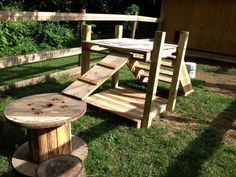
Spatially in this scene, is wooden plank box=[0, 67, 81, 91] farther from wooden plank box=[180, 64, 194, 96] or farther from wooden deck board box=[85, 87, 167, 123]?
wooden plank box=[180, 64, 194, 96]

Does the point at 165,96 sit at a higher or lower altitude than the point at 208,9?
lower

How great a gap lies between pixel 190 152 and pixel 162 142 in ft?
1.53

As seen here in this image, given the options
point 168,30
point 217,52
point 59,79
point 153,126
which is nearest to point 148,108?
point 153,126

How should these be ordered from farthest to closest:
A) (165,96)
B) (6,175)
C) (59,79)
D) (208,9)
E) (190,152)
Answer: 1. (208,9)
2. (59,79)
3. (165,96)
4. (190,152)
5. (6,175)

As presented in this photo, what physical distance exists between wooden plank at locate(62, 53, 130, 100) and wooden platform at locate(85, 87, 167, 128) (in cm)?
84

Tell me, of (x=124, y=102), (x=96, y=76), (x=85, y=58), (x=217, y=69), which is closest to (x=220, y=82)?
(x=217, y=69)

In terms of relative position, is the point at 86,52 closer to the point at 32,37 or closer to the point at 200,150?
the point at 200,150

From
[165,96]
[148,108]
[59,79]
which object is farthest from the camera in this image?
[59,79]

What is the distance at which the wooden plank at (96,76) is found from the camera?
13.6 ft

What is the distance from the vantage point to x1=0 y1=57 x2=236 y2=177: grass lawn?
3.73 meters

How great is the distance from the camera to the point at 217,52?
12.0 meters

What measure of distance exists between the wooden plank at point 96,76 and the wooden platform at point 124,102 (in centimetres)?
84

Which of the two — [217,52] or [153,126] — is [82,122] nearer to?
[153,126]

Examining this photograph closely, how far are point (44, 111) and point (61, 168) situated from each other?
34.4 inches
